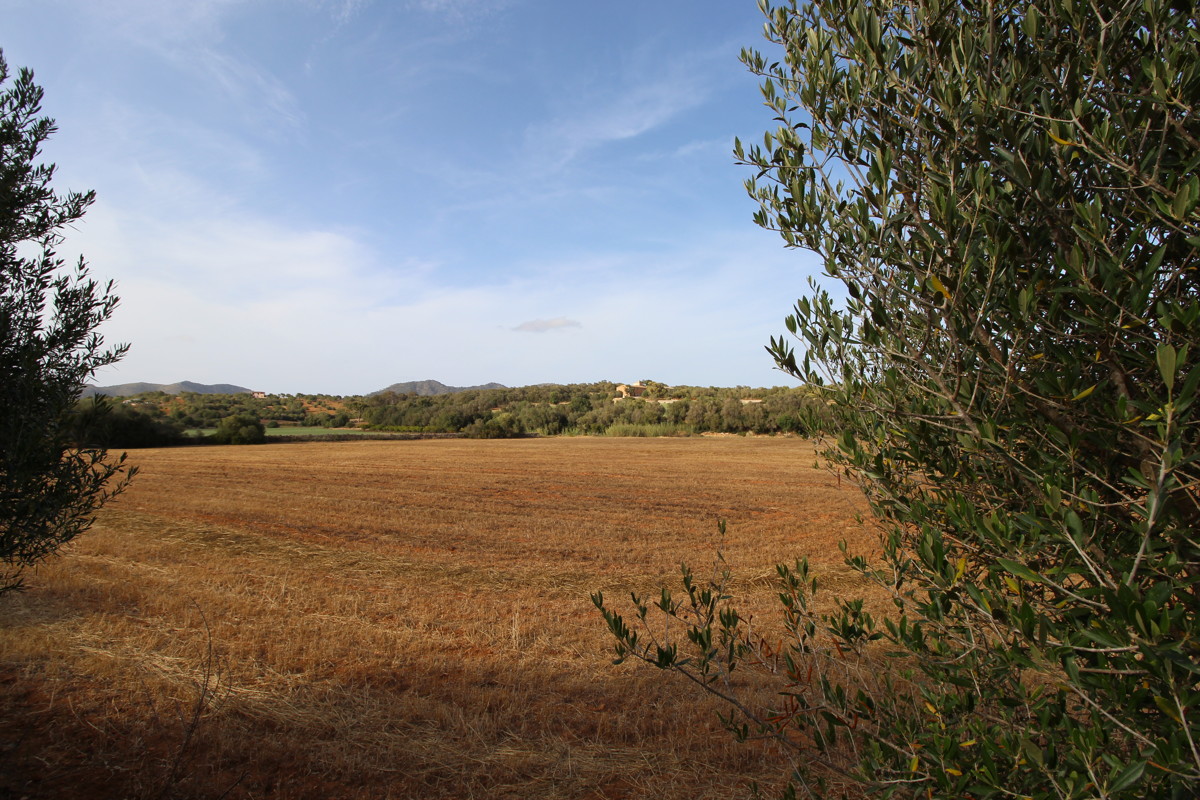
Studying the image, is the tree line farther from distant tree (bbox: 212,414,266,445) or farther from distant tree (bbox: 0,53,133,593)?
distant tree (bbox: 0,53,133,593)

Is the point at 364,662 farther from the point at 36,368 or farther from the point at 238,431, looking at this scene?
the point at 238,431

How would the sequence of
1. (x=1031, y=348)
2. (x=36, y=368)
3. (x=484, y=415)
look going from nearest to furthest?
(x=1031, y=348)
(x=36, y=368)
(x=484, y=415)

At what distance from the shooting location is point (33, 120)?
666 cm

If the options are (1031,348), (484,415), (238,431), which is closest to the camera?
(1031,348)

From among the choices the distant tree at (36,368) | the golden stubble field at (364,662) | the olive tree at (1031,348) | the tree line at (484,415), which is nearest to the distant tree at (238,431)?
the tree line at (484,415)

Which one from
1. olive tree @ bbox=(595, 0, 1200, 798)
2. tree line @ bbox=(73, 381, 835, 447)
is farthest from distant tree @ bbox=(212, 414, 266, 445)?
olive tree @ bbox=(595, 0, 1200, 798)

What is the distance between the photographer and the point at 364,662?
8250mm

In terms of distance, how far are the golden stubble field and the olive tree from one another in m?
3.45

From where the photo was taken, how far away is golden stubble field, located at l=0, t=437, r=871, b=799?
5.67 metres

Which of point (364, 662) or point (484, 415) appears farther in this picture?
point (484, 415)

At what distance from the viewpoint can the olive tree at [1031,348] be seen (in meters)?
2.14

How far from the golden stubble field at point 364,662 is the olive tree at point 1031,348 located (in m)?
3.45

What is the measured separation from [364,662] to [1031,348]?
27.6 ft

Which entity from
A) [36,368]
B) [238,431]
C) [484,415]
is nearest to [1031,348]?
[36,368]
